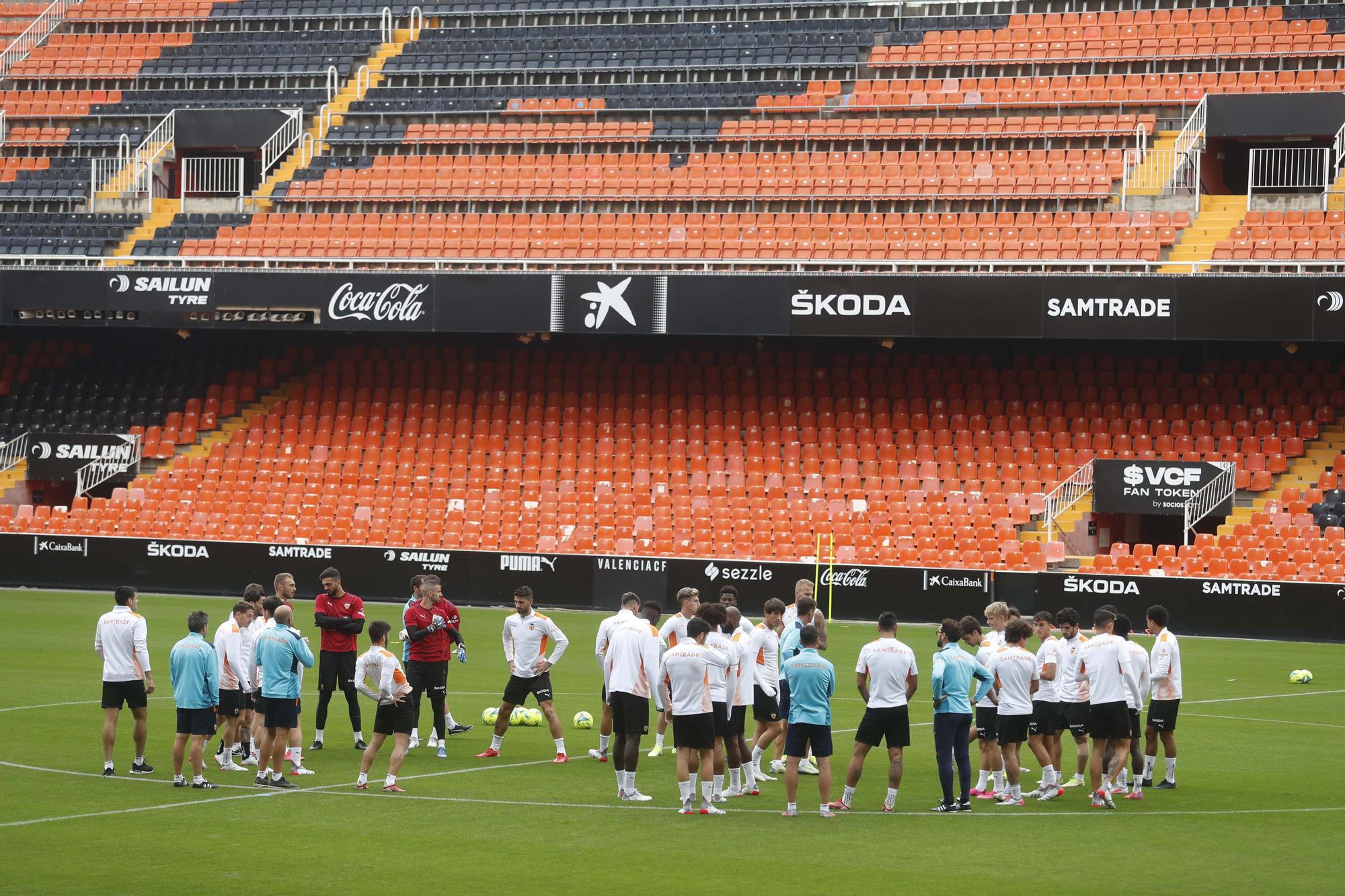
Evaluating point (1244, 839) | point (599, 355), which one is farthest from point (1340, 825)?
point (599, 355)

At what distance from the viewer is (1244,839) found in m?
13.5

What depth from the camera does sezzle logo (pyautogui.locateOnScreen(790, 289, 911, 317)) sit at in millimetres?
35844

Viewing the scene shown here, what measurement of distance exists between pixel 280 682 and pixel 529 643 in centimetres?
294

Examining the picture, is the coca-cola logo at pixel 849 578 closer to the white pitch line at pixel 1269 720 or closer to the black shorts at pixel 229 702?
the white pitch line at pixel 1269 720

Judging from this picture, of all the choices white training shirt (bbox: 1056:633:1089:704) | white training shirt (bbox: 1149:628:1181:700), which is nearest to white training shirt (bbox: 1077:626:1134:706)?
white training shirt (bbox: 1056:633:1089:704)

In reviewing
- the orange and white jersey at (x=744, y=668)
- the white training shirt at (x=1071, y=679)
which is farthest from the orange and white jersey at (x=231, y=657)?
the white training shirt at (x=1071, y=679)

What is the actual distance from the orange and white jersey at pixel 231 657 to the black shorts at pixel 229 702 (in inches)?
1.9

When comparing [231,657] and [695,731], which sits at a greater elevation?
[231,657]

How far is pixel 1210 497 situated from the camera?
33531 mm

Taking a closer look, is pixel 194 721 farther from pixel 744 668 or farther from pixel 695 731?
pixel 744 668

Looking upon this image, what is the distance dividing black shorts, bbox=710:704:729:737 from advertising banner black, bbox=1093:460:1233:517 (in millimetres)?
20356

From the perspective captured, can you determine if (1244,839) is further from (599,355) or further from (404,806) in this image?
(599,355)

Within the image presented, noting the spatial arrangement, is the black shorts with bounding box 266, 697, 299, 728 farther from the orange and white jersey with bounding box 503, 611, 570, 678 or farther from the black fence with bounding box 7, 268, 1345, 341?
the black fence with bounding box 7, 268, 1345, 341

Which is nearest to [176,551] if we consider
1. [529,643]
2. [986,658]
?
[529,643]
